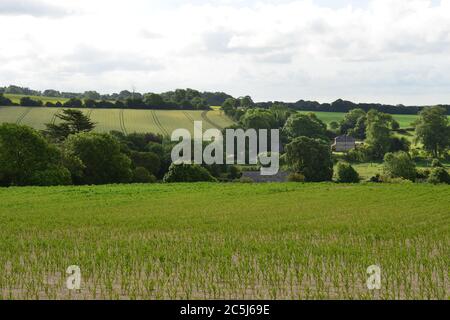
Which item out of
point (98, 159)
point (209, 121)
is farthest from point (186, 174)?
point (209, 121)

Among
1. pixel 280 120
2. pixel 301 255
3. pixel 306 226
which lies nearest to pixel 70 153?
pixel 306 226

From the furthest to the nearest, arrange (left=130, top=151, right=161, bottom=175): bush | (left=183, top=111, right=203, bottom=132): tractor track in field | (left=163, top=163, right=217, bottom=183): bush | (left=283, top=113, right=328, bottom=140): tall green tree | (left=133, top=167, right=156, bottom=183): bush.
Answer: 1. (left=183, top=111, right=203, bottom=132): tractor track in field
2. (left=283, top=113, right=328, bottom=140): tall green tree
3. (left=130, top=151, right=161, bottom=175): bush
4. (left=133, top=167, right=156, bottom=183): bush
5. (left=163, top=163, right=217, bottom=183): bush

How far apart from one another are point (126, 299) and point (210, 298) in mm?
1873

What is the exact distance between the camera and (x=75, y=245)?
2303cm

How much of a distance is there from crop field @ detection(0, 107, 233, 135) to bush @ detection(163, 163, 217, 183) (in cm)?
4897

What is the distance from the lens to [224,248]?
2194 centimetres

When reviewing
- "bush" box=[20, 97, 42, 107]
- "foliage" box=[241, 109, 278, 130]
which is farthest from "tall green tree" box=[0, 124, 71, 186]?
"bush" box=[20, 97, 42, 107]

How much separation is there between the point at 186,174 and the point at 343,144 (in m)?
76.8

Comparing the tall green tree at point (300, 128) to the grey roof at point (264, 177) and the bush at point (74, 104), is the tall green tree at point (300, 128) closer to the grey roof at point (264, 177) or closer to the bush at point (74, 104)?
the grey roof at point (264, 177)

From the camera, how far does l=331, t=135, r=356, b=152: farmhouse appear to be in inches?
5597

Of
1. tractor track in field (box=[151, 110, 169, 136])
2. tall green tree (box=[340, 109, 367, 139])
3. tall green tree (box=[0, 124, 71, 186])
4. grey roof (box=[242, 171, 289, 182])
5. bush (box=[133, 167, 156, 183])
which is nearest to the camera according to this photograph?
tall green tree (box=[0, 124, 71, 186])

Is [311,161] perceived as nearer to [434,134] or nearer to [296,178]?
[296,178]

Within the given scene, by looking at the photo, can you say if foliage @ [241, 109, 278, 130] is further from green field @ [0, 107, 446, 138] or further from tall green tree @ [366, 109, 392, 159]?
tall green tree @ [366, 109, 392, 159]
